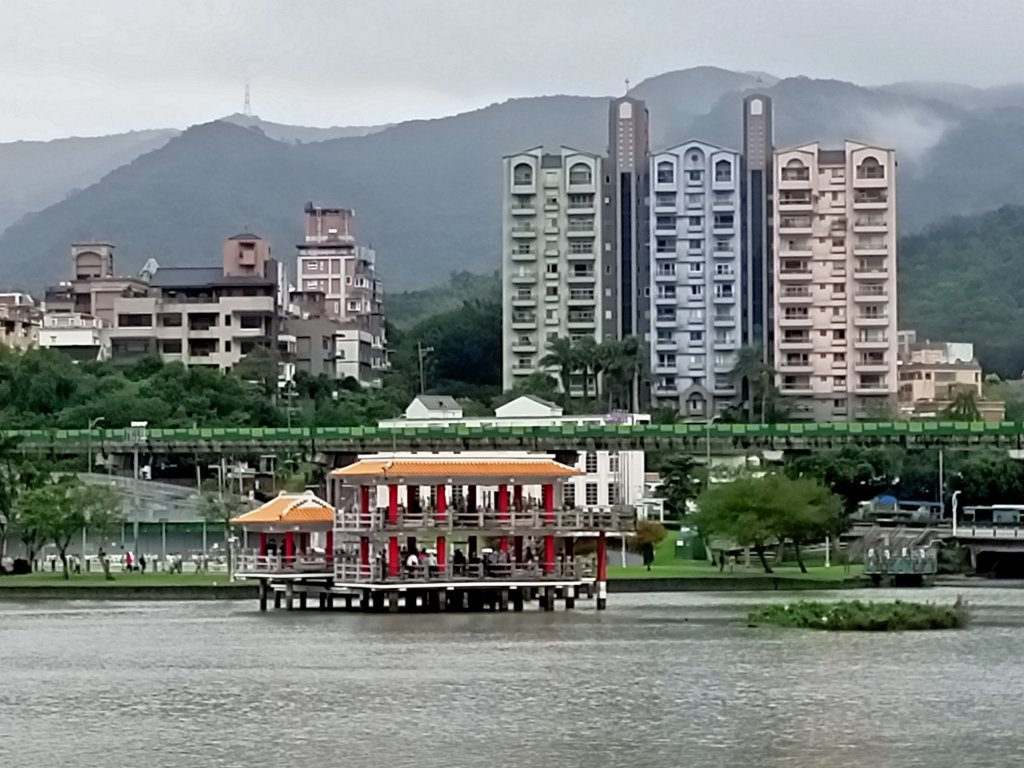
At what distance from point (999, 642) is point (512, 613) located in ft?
59.0

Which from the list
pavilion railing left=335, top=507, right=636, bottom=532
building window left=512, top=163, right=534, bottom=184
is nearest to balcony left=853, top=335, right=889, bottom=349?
building window left=512, top=163, right=534, bottom=184

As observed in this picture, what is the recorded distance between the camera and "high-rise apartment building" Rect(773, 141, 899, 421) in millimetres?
161250

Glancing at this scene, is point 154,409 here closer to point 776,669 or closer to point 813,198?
point 813,198

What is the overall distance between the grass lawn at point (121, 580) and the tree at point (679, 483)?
33629mm

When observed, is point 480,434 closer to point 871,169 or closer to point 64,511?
point 64,511

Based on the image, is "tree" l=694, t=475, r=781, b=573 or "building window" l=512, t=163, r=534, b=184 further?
"building window" l=512, t=163, r=534, b=184

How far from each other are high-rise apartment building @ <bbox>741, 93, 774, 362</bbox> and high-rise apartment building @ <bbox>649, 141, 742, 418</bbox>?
1.12 m

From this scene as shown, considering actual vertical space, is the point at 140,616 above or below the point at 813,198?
below

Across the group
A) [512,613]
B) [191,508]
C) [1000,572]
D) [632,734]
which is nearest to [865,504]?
[1000,572]

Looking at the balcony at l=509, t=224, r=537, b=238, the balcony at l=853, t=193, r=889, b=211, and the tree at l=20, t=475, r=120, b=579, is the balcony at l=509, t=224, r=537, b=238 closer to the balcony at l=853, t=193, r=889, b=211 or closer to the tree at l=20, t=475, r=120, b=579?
the balcony at l=853, t=193, r=889, b=211

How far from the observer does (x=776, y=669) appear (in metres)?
45.5

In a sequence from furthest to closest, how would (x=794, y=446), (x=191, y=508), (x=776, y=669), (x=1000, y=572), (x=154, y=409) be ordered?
(x=154, y=409) → (x=794, y=446) → (x=191, y=508) → (x=1000, y=572) → (x=776, y=669)

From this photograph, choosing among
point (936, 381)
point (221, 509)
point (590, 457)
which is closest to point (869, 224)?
point (936, 381)

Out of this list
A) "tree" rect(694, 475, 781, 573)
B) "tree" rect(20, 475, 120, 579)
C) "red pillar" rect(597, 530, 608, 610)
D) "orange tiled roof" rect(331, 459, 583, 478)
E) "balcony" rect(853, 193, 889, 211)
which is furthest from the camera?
"balcony" rect(853, 193, 889, 211)
